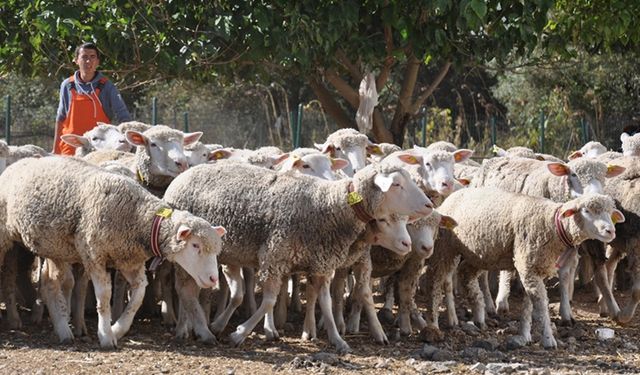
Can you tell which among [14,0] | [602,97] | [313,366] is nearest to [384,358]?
[313,366]

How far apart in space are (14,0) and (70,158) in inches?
231

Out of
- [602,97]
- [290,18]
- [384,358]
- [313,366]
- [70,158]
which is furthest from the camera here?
[602,97]

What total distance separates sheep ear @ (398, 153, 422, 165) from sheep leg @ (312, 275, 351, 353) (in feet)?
6.67

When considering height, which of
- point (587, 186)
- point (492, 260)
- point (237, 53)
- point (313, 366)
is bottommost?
point (313, 366)

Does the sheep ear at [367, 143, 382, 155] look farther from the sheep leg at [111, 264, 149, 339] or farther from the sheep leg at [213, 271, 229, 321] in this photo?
the sheep leg at [111, 264, 149, 339]

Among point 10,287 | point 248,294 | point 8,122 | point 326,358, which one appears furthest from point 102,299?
point 8,122

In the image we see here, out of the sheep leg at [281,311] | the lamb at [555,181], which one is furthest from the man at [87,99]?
the lamb at [555,181]

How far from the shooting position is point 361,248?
8.45 meters

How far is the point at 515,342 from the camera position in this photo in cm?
852

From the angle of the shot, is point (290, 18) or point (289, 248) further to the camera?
point (290, 18)

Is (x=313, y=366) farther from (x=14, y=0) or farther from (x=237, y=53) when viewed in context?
(x=14, y=0)

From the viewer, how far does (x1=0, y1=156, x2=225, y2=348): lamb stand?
299 inches

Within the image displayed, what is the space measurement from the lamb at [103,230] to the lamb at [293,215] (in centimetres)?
55

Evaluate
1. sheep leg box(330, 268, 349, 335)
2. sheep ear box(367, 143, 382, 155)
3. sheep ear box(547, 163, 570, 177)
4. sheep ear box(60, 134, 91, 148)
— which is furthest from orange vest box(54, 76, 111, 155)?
sheep ear box(547, 163, 570, 177)
